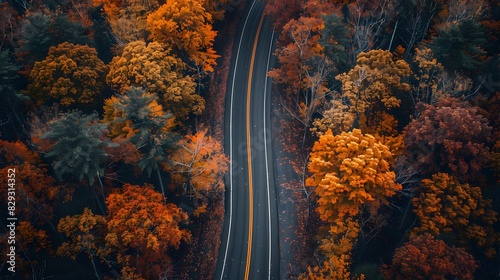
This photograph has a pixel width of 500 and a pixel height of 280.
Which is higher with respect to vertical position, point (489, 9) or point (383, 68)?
point (489, 9)

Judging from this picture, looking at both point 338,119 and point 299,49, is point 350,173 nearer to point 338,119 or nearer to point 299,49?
point 338,119

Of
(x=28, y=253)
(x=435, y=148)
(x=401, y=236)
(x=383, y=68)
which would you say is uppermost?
(x=383, y=68)

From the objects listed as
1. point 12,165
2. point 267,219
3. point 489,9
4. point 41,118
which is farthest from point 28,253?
point 489,9

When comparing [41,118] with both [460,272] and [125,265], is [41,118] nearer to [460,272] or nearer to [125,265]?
[125,265]

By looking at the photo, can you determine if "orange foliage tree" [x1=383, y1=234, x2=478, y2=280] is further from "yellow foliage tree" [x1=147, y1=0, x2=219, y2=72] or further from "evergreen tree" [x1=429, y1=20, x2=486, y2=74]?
"yellow foliage tree" [x1=147, y1=0, x2=219, y2=72]

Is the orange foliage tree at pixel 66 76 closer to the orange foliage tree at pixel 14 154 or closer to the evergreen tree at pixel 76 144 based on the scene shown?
the orange foliage tree at pixel 14 154
